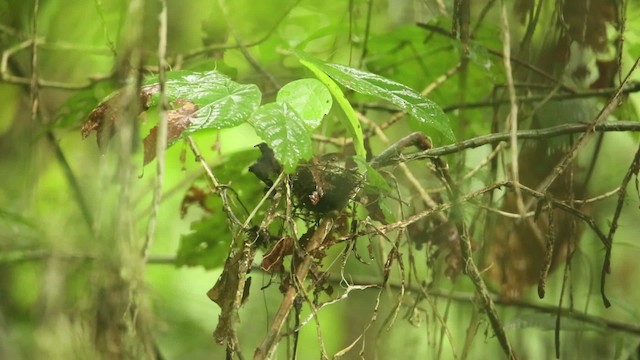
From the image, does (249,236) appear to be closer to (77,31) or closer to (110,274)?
(110,274)

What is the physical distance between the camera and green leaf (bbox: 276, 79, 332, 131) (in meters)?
0.61

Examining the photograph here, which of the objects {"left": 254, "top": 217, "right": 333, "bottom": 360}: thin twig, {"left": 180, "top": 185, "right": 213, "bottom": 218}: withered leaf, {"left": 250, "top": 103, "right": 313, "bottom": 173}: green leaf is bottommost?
{"left": 254, "top": 217, "right": 333, "bottom": 360}: thin twig

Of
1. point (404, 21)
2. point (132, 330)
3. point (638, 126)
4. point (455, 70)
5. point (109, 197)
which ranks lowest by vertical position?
point (132, 330)

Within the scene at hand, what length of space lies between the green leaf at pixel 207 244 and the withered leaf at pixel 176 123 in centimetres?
35

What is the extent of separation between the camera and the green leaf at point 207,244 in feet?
3.10

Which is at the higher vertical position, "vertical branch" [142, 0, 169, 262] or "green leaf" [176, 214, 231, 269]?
"vertical branch" [142, 0, 169, 262]

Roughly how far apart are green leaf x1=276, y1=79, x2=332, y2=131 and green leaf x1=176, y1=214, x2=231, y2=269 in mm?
359

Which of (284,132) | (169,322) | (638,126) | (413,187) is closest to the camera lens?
(284,132)

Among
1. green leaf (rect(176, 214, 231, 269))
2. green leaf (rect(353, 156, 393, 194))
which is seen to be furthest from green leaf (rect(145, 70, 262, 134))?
green leaf (rect(176, 214, 231, 269))

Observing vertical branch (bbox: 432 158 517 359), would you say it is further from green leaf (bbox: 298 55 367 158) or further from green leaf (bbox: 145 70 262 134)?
green leaf (bbox: 145 70 262 134)

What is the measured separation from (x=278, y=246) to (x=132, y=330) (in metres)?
0.16

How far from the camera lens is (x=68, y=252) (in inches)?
31.0

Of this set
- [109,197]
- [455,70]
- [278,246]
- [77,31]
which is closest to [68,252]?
[109,197]

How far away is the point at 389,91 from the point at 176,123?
0.21 metres
